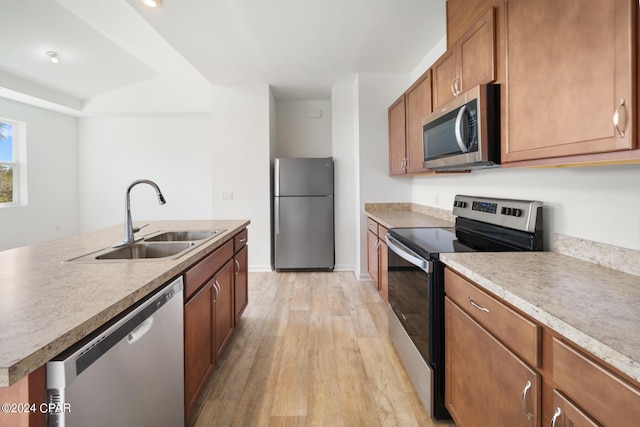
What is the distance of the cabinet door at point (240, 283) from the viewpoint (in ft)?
7.82

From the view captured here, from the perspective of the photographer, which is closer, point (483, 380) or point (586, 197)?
point (483, 380)

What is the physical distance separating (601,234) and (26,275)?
2.26 meters

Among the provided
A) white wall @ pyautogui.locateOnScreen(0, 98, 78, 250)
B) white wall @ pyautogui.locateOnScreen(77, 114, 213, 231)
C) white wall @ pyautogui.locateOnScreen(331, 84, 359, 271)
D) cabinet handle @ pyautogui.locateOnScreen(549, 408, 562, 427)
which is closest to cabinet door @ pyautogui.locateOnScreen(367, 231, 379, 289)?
white wall @ pyautogui.locateOnScreen(331, 84, 359, 271)

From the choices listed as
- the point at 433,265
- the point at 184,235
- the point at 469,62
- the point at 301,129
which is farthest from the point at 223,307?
the point at 301,129

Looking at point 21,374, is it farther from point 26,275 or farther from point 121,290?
point 26,275

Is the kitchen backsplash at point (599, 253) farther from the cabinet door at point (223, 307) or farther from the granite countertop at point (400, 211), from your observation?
the cabinet door at point (223, 307)

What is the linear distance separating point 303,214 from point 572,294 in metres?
3.44

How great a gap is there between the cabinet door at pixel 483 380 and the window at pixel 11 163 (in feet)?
20.8

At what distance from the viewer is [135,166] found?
5.65 metres

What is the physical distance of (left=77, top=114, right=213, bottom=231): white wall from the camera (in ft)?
18.4

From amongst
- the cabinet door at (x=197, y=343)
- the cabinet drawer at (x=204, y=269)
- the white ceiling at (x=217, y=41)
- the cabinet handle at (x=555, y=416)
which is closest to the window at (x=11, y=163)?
the white ceiling at (x=217, y=41)

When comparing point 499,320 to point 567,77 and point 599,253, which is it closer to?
point 599,253

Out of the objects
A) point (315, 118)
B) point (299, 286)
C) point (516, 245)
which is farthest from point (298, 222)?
point (516, 245)

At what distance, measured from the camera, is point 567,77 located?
106 cm
